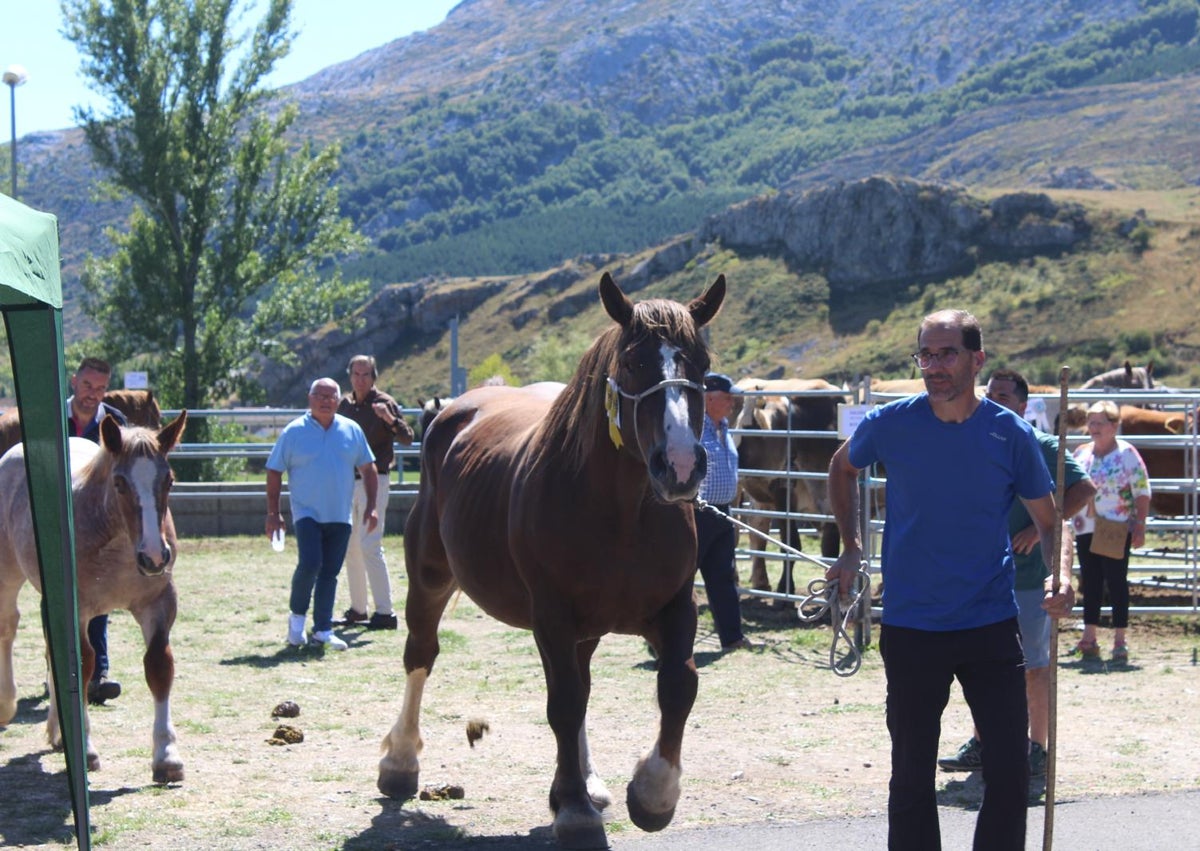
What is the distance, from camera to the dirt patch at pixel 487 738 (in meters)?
5.61

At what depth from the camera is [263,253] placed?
33875mm

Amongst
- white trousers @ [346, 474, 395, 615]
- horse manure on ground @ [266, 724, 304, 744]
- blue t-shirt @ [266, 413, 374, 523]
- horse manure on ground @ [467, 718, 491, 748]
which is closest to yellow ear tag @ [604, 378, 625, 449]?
horse manure on ground @ [467, 718, 491, 748]

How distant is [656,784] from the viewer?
4973 millimetres

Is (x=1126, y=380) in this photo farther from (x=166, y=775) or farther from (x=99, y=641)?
(x=166, y=775)

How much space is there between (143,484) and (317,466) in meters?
3.61

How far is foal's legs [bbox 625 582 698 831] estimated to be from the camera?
16.3 feet

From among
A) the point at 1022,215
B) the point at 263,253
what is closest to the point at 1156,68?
the point at 1022,215

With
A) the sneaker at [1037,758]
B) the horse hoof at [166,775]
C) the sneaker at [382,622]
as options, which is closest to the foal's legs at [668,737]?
the sneaker at [1037,758]

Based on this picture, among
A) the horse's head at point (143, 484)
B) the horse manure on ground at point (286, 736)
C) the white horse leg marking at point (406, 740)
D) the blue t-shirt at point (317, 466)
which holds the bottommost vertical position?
the horse manure on ground at point (286, 736)

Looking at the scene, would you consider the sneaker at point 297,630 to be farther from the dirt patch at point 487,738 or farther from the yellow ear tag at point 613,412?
the yellow ear tag at point 613,412

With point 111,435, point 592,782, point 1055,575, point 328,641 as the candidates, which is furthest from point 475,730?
point 328,641

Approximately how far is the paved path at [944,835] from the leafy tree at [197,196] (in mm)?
27649

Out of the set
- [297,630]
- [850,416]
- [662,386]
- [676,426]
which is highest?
[662,386]

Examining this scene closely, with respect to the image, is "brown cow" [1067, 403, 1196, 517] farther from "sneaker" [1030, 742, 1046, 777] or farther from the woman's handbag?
"sneaker" [1030, 742, 1046, 777]
